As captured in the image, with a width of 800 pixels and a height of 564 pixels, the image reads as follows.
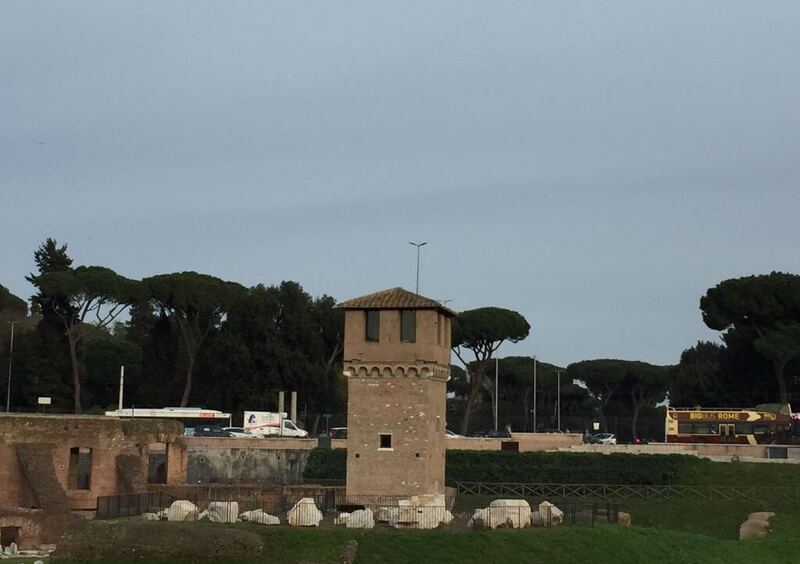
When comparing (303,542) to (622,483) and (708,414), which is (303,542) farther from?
(708,414)

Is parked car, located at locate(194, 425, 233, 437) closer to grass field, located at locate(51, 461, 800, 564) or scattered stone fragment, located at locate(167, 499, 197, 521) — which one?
scattered stone fragment, located at locate(167, 499, 197, 521)

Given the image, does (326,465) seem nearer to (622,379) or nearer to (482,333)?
(482,333)

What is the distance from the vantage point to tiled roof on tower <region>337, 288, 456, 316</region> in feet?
133

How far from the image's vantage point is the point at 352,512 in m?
36.0

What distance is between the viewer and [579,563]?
3153 cm

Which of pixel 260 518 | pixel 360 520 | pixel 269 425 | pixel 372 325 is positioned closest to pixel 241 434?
pixel 269 425

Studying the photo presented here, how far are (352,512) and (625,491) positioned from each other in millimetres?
19255

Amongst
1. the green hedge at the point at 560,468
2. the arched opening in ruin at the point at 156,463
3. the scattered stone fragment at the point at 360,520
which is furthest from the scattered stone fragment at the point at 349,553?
the arched opening in ruin at the point at 156,463

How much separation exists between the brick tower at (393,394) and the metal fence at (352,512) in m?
0.86

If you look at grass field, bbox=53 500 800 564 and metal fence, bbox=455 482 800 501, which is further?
metal fence, bbox=455 482 800 501

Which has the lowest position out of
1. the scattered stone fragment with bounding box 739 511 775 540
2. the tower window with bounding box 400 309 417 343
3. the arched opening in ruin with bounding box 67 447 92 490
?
the scattered stone fragment with bounding box 739 511 775 540

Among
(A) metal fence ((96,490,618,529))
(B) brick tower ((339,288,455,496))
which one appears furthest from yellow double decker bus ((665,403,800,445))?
(B) brick tower ((339,288,455,496))

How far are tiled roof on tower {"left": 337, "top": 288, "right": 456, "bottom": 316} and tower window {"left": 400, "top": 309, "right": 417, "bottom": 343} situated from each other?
296 mm

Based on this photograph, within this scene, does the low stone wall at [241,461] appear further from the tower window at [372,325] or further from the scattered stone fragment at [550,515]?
the scattered stone fragment at [550,515]
